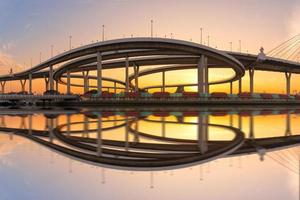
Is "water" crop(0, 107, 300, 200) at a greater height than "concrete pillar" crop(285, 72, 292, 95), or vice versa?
"concrete pillar" crop(285, 72, 292, 95)

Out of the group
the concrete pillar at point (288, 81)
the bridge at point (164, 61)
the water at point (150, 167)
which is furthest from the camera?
the concrete pillar at point (288, 81)

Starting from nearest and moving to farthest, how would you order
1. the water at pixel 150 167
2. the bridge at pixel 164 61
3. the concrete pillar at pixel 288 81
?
the water at pixel 150 167 < the bridge at pixel 164 61 < the concrete pillar at pixel 288 81

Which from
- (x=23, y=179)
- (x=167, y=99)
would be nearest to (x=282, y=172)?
(x=23, y=179)

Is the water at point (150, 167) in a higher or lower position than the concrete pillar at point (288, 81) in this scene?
lower

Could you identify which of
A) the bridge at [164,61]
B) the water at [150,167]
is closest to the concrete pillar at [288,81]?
the bridge at [164,61]

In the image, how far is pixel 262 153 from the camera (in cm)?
1041

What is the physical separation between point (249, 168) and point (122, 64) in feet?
274

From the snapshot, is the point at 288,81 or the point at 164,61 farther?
the point at 288,81

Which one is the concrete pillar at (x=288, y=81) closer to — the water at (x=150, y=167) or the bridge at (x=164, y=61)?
the bridge at (x=164, y=61)

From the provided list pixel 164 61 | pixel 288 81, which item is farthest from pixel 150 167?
pixel 288 81

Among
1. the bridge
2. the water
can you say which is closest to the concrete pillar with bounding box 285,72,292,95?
the bridge

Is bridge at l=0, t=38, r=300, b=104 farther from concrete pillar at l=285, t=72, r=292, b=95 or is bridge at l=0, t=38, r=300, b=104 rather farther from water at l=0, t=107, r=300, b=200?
water at l=0, t=107, r=300, b=200

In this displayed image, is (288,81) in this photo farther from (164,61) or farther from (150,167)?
(150,167)

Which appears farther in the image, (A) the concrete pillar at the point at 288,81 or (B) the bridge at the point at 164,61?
(A) the concrete pillar at the point at 288,81
